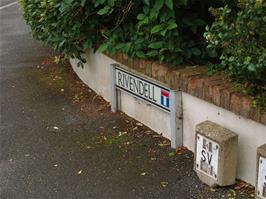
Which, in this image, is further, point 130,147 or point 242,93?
point 130,147

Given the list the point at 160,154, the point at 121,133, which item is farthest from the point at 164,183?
the point at 121,133

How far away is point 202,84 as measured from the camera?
4.02 m

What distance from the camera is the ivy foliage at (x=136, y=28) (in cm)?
440

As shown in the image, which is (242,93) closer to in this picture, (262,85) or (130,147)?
(262,85)

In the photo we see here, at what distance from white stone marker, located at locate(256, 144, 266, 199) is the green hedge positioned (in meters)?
0.36

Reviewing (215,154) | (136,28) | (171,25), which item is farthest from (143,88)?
(215,154)

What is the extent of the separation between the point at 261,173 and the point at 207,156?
518 mm

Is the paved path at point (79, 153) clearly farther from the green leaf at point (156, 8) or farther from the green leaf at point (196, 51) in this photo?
the green leaf at point (156, 8)

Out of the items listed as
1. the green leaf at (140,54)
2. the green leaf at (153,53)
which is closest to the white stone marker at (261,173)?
the green leaf at (153,53)

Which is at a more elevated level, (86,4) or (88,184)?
(86,4)

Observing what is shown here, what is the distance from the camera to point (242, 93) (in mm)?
3668

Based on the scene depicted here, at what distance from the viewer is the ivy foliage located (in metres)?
4.40

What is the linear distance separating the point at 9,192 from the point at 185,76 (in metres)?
1.67

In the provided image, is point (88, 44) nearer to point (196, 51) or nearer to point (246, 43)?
point (196, 51)
